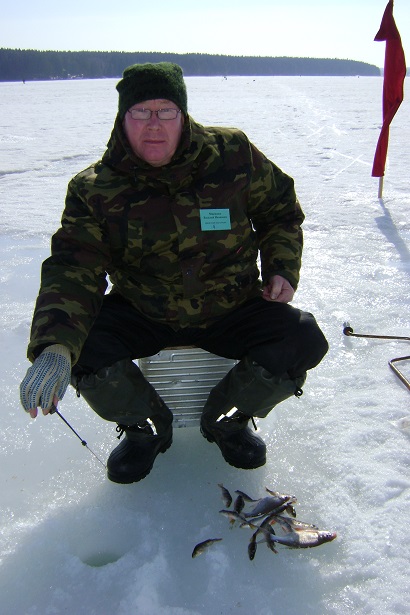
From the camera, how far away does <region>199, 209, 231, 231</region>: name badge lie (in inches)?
82.8

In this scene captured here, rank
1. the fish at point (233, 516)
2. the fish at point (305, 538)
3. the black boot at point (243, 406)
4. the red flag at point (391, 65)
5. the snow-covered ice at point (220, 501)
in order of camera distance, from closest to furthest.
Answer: the snow-covered ice at point (220, 501) < the fish at point (305, 538) < the fish at point (233, 516) < the black boot at point (243, 406) < the red flag at point (391, 65)

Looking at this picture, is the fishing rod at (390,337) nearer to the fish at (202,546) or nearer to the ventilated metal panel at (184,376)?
the ventilated metal panel at (184,376)

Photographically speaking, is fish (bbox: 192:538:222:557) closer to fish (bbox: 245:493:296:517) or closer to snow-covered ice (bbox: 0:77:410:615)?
snow-covered ice (bbox: 0:77:410:615)

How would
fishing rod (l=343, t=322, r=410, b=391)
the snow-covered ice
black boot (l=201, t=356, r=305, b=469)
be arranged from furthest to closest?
1. fishing rod (l=343, t=322, r=410, b=391)
2. black boot (l=201, t=356, r=305, b=469)
3. the snow-covered ice

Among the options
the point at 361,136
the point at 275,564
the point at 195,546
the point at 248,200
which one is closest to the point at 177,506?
the point at 195,546

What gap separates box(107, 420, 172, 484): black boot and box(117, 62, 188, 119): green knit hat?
1.22m

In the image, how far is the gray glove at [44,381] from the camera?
5.69ft

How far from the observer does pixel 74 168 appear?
8367 mm

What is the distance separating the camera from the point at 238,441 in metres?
2.21

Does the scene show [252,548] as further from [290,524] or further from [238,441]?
[238,441]

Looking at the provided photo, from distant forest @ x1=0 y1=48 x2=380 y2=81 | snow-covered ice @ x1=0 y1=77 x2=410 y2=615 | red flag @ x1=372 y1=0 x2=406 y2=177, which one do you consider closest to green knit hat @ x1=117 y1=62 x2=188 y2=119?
snow-covered ice @ x1=0 y1=77 x2=410 y2=615

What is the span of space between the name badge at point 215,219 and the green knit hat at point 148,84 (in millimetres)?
405

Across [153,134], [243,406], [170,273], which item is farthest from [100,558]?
[153,134]

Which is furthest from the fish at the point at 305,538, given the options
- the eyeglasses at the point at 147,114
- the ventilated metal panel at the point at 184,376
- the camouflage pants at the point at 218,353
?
the eyeglasses at the point at 147,114
